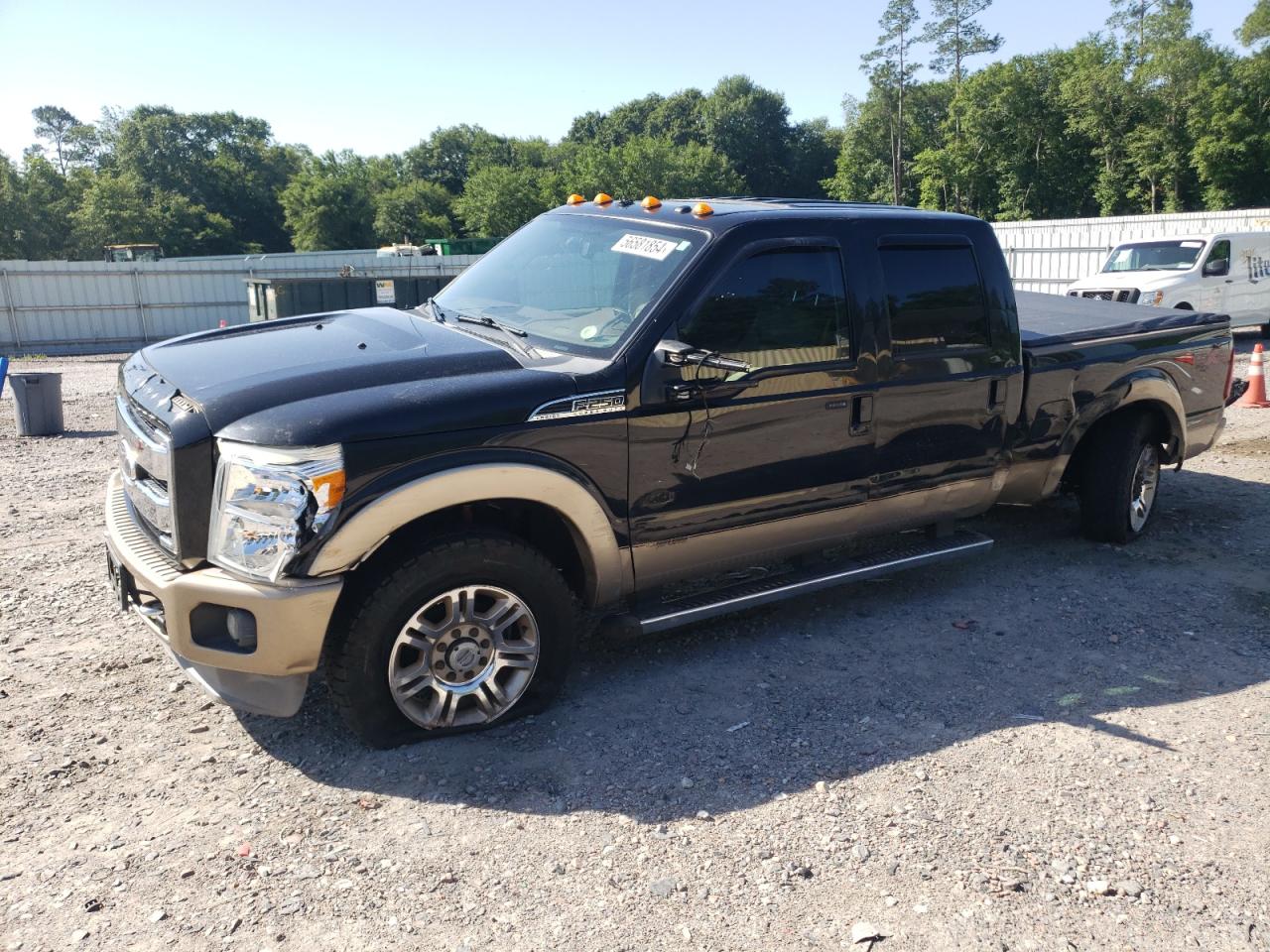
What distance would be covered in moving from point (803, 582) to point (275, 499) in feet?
7.95

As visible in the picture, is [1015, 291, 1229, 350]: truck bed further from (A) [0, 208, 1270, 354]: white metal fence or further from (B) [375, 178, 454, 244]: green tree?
(B) [375, 178, 454, 244]: green tree

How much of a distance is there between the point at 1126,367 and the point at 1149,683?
7.10 ft

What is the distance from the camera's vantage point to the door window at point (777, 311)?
4.27 metres

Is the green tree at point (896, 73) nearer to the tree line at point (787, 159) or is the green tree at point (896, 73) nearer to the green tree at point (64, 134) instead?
the tree line at point (787, 159)

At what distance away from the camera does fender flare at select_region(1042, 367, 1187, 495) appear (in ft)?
18.9

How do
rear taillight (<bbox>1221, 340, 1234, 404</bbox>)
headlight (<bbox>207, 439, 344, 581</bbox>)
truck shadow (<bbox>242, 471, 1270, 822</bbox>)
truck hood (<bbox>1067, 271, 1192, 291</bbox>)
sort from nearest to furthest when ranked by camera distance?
1. headlight (<bbox>207, 439, 344, 581</bbox>)
2. truck shadow (<bbox>242, 471, 1270, 822</bbox>)
3. rear taillight (<bbox>1221, 340, 1234, 404</bbox>)
4. truck hood (<bbox>1067, 271, 1192, 291</bbox>)

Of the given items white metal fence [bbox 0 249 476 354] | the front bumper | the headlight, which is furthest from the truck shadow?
white metal fence [bbox 0 249 476 354]

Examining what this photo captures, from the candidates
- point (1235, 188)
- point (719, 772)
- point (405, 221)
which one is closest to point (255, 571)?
point (719, 772)

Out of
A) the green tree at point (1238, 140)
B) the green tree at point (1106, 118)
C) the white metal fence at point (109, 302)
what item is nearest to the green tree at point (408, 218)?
the green tree at point (1106, 118)

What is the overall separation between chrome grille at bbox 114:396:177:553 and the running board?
1.87 meters

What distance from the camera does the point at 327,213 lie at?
78000mm

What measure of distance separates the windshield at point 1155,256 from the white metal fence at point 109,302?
52.3ft

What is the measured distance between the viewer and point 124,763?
3752 millimetres

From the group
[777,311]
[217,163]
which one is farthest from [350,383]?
[217,163]
